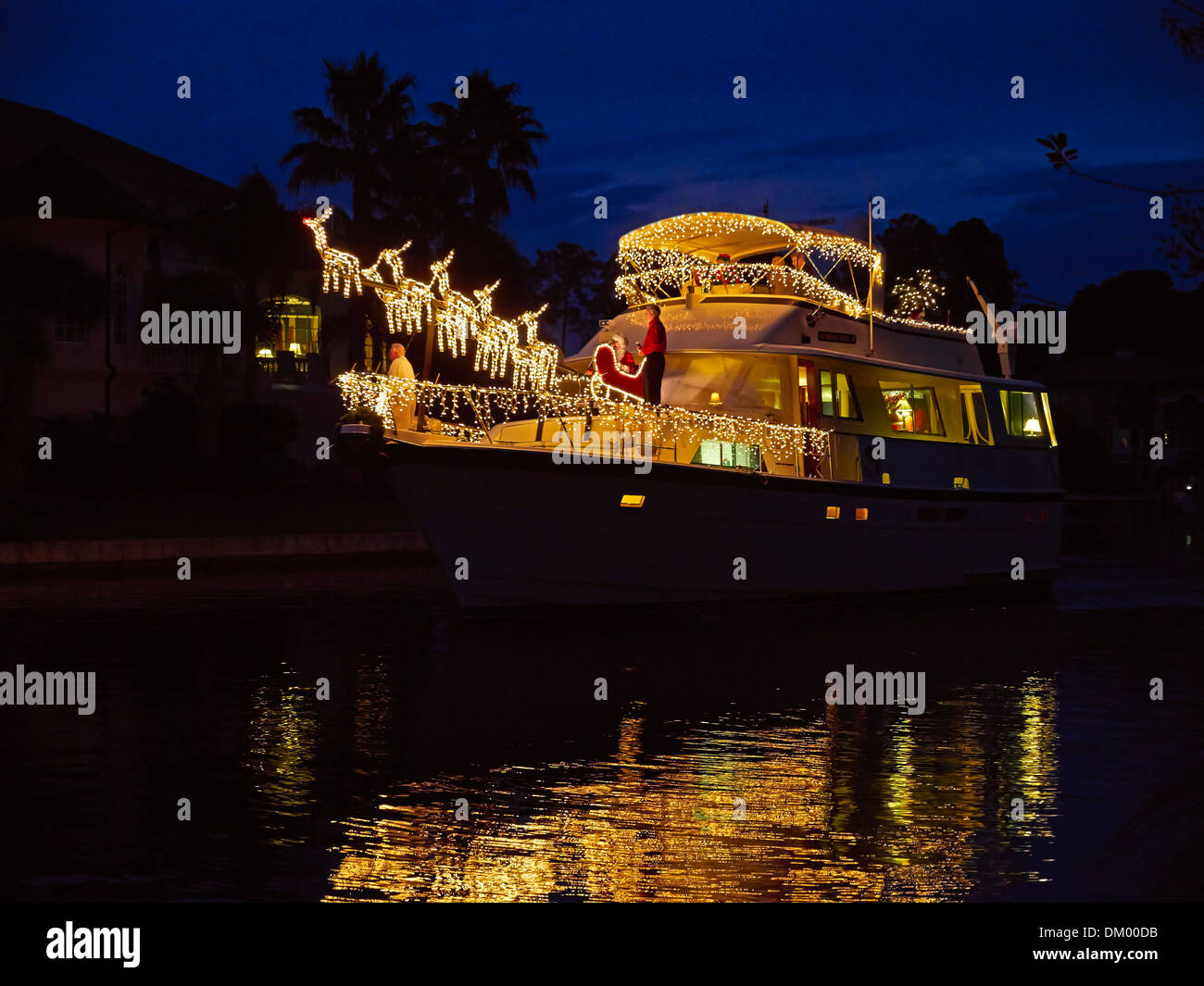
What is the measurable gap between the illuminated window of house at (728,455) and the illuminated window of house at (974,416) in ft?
18.7

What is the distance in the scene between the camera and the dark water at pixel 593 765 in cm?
821

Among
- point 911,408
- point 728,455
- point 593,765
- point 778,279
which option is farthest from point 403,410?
point 593,765

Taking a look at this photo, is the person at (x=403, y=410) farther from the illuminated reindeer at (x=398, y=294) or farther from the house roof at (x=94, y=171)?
the house roof at (x=94, y=171)

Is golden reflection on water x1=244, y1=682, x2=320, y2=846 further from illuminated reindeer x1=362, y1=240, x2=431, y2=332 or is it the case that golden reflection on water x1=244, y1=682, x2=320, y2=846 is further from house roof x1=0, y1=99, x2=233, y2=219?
house roof x1=0, y1=99, x2=233, y2=219

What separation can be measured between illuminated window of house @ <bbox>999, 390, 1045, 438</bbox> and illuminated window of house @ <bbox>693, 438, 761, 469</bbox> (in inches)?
272

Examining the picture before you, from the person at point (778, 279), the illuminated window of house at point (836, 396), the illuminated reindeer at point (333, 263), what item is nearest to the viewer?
the illuminated reindeer at point (333, 263)

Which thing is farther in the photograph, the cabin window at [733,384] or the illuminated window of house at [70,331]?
the illuminated window of house at [70,331]

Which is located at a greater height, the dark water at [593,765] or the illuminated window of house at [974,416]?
the illuminated window of house at [974,416]

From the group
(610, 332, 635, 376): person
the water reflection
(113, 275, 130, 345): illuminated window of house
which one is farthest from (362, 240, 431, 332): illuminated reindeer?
(113, 275, 130, 345): illuminated window of house

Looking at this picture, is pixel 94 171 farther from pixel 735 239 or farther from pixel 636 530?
pixel 636 530

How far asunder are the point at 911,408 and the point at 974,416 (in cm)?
158

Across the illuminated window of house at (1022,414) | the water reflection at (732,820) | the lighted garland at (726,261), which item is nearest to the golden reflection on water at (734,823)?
the water reflection at (732,820)

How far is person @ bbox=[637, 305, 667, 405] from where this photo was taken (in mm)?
21609

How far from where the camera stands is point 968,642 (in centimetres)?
1997
